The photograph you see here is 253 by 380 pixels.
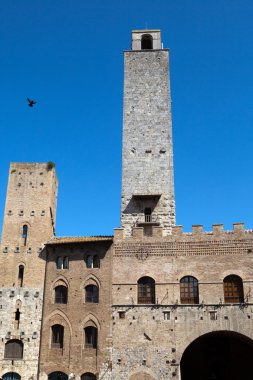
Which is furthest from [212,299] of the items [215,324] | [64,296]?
[64,296]

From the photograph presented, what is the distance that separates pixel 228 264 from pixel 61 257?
10.9m

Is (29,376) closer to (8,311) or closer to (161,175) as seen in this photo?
(8,311)

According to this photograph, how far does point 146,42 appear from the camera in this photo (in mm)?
37969

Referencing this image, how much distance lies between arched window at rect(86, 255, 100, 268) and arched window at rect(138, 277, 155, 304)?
3005 mm

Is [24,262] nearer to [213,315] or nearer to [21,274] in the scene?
[21,274]

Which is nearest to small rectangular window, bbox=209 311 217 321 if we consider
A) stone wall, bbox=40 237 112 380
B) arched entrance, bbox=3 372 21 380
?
stone wall, bbox=40 237 112 380

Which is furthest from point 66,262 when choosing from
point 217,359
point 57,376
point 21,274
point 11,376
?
point 217,359

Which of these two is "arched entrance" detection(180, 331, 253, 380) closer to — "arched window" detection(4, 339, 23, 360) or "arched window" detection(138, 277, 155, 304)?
"arched window" detection(138, 277, 155, 304)

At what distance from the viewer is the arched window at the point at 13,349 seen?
90.3 feet

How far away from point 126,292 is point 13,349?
7.87 metres

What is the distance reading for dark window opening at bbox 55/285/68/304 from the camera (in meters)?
28.5

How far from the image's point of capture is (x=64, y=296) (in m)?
28.6

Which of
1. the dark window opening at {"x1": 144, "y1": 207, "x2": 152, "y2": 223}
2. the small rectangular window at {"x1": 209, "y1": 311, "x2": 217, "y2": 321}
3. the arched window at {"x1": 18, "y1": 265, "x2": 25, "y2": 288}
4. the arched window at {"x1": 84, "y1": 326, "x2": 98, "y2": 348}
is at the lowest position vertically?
the arched window at {"x1": 84, "y1": 326, "x2": 98, "y2": 348}

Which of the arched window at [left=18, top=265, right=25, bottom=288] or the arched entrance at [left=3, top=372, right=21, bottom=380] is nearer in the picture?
the arched entrance at [left=3, top=372, right=21, bottom=380]
